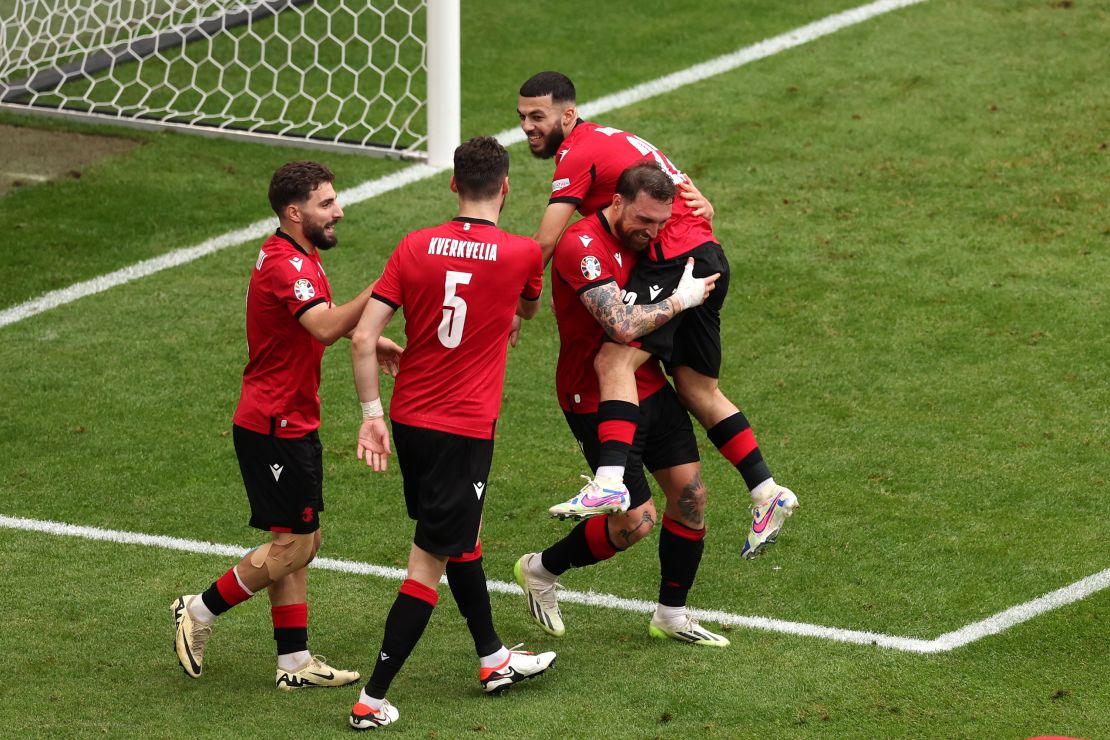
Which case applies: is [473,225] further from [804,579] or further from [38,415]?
[38,415]

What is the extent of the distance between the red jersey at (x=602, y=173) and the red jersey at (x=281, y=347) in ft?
3.68

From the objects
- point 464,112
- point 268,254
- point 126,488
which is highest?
point 268,254

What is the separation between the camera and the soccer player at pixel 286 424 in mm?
5863

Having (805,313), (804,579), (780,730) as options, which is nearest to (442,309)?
(780,730)

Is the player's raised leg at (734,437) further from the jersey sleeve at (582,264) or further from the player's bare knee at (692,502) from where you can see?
the jersey sleeve at (582,264)

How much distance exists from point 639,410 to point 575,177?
3.25ft

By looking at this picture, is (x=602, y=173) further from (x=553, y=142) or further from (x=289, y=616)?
(x=289, y=616)

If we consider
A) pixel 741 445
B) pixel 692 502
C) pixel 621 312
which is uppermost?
pixel 621 312

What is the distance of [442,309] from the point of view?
5.62 meters

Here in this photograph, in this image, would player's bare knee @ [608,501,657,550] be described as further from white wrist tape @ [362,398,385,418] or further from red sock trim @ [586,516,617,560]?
white wrist tape @ [362,398,385,418]

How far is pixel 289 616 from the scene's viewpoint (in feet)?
20.3

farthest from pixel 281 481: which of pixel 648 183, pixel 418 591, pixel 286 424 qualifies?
pixel 648 183

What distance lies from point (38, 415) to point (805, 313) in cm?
457

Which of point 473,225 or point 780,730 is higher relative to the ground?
point 473,225
